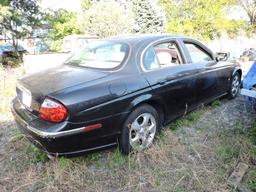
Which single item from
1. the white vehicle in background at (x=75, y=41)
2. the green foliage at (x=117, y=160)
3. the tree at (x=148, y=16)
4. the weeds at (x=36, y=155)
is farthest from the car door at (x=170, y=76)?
the tree at (x=148, y=16)

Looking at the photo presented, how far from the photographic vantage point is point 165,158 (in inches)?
117

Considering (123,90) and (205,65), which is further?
(205,65)

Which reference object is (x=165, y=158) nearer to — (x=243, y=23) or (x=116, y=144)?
(x=116, y=144)

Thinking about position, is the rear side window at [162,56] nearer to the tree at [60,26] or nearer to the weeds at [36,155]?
the weeds at [36,155]

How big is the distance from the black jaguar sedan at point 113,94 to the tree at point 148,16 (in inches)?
517

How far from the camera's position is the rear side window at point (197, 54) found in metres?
3.80

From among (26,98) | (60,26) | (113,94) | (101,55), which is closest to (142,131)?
(113,94)

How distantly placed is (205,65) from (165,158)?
5.74ft

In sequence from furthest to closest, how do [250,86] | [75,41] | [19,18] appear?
[75,41], [19,18], [250,86]

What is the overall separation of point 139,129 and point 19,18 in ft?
34.7

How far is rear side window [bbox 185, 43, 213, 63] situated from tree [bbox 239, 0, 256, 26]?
2095 cm

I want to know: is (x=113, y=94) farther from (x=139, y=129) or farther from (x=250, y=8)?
(x=250, y=8)

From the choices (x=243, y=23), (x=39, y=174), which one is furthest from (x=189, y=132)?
(x=243, y=23)

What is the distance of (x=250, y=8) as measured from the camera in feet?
73.1
